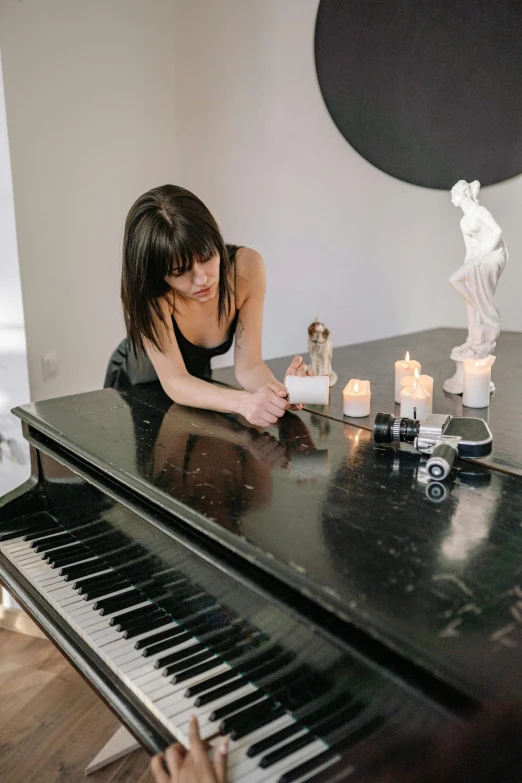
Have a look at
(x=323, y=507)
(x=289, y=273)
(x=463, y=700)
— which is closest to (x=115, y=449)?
(x=323, y=507)

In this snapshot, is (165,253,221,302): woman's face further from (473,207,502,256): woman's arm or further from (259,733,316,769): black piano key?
(259,733,316,769): black piano key

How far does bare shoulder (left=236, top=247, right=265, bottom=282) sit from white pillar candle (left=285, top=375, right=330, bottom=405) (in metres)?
0.41

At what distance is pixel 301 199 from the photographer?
279cm

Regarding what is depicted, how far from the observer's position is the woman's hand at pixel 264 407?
1.35m

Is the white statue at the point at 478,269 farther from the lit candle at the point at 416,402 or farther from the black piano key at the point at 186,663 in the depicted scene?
the black piano key at the point at 186,663

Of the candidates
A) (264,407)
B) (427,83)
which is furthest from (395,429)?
(427,83)

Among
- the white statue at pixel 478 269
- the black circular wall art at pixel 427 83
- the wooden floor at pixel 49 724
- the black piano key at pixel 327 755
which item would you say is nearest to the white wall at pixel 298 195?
the black circular wall art at pixel 427 83

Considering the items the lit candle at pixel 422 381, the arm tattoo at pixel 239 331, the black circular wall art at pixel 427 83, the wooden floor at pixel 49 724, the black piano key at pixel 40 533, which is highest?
the black circular wall art at pixel 427 83

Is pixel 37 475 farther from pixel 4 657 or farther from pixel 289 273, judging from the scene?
pixel 289 273

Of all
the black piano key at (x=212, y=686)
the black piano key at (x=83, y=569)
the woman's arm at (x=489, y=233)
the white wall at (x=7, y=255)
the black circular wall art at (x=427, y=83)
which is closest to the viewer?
the black piano key at (x=212, y=686)

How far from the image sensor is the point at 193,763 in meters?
0.81

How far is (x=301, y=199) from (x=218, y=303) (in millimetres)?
1278

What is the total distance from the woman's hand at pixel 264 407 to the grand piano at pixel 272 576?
26 millimetres

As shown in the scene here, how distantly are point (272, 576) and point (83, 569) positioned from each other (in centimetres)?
53
